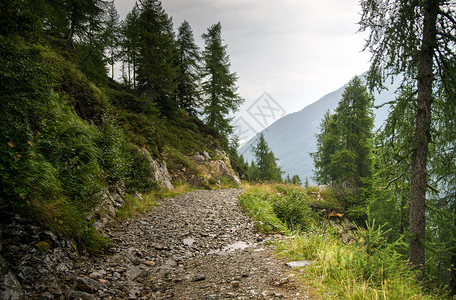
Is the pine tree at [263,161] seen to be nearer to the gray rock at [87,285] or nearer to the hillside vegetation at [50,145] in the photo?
the hillside vegetation at [50,145]

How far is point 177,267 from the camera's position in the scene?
4.18m

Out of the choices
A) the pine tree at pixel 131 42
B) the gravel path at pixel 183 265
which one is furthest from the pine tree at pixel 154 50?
the gravel path at pixel 183 265

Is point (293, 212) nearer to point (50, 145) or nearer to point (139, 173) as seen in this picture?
point (139, 173)

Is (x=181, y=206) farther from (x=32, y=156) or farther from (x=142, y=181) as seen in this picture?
(x=32, y=156)

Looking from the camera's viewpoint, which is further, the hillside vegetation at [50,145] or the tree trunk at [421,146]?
the tree trunk at [421,146]

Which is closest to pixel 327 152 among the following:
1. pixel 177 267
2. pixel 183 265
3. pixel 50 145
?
pixel 183 265

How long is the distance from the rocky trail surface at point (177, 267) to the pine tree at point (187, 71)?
991 inches

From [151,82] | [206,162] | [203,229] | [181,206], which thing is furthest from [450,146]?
[151,82]

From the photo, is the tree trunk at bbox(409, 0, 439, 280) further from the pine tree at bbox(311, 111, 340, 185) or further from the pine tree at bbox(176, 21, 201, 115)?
the pine tree at bbox(176, 21, 201, 115)

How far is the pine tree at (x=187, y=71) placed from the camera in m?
29.2

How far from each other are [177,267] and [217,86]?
26856mm

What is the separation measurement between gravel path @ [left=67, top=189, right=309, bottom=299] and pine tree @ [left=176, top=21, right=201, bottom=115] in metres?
25.0

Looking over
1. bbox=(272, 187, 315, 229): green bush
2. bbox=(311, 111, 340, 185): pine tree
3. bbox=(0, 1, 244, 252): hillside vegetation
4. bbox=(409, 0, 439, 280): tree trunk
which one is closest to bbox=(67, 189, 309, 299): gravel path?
bbox=(0, 1, 244, 252): hillside vegetation

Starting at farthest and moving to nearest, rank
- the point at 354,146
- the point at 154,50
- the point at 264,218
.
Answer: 1. the point at 354,146
2. the point at 154,50
3. the point at 264,218
